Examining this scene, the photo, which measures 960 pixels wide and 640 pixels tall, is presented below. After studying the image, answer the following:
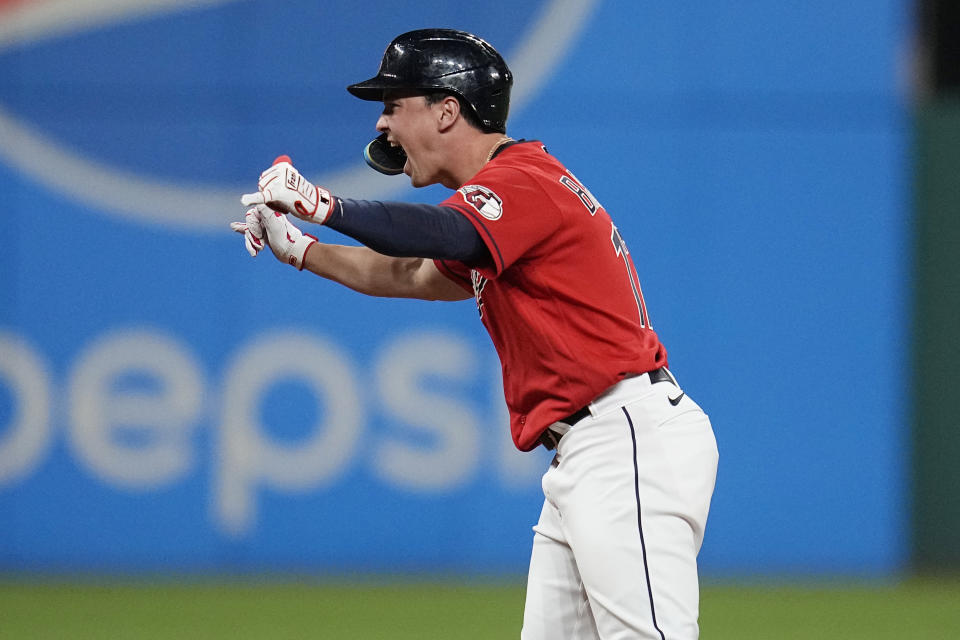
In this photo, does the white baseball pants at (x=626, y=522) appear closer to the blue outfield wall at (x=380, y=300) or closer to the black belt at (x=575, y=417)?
the black belt at (x=575, y=417)

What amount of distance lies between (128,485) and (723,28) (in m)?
4.72

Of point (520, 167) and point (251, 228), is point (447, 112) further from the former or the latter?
point (251, 228)

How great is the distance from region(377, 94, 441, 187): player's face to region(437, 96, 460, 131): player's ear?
2 centimetres

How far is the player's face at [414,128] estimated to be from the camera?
344 centimetres

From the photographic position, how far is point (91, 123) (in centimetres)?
798

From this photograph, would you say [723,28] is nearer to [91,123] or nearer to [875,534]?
[875,534]

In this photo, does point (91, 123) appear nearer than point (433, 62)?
No

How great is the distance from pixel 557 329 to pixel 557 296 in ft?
0.28

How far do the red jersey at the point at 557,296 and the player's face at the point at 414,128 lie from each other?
0.24 meters

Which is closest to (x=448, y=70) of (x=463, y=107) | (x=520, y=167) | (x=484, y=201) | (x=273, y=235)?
(x=463, y=107)

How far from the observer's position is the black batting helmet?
3404 millimetres

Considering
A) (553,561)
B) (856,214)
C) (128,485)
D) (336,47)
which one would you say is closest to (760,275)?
(856,214)

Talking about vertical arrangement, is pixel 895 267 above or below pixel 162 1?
below

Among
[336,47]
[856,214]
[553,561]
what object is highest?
[336,47]
